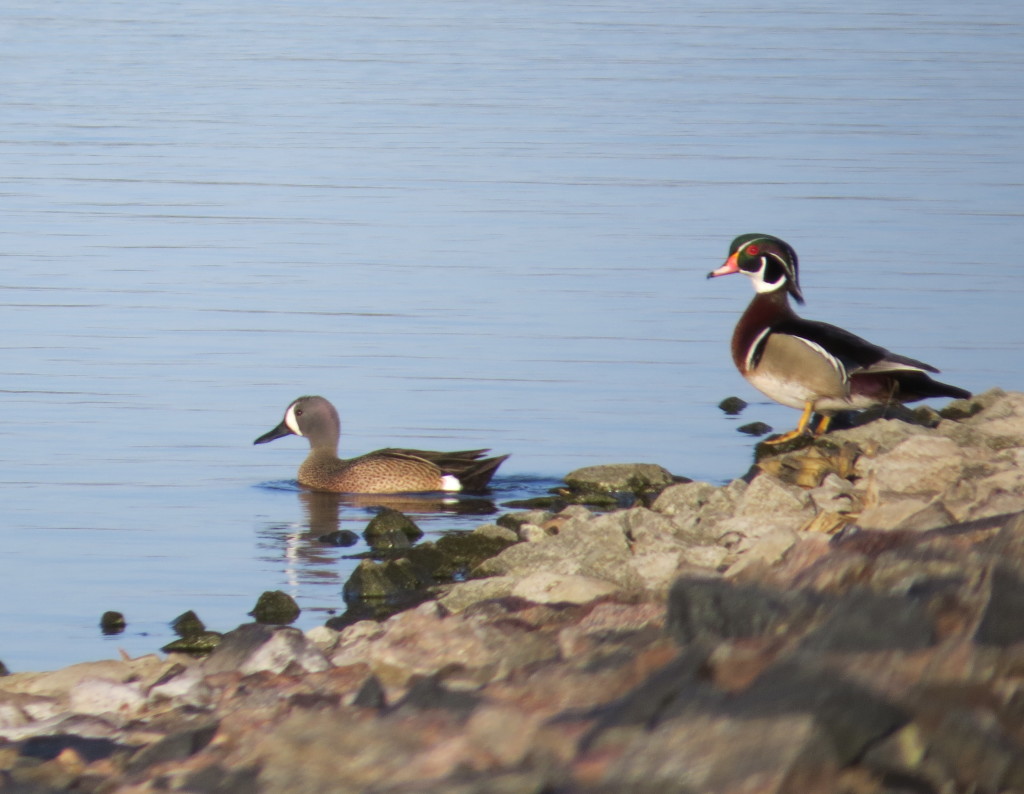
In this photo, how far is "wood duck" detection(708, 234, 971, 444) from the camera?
11.8 meters

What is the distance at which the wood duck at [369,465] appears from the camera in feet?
39.2

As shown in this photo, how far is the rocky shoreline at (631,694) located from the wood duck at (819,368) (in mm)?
4861

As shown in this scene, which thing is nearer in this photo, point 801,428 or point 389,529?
point 389,529

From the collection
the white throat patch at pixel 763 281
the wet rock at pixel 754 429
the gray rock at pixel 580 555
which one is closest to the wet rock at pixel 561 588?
the gray rock at pixel 580 555

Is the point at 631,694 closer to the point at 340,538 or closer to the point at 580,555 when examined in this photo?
the point at 580,555

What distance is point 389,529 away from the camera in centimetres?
1077

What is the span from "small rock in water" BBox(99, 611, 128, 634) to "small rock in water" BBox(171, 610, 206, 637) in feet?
0.77

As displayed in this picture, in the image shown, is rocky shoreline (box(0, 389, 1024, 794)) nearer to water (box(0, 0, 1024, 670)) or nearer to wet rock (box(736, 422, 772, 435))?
water (box(0, 0, 1024, 670))

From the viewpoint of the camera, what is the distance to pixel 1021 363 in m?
14.9

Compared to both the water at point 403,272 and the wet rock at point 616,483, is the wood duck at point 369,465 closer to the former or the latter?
the water at point 403,272

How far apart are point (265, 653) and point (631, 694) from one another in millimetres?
2347

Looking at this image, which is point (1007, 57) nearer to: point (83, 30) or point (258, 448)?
point (83, 30)

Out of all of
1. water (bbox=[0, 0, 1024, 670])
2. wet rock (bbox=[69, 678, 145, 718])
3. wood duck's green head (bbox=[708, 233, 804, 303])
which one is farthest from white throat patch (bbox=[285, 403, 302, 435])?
wet rock (bbox=[69, 678, 145, 718])

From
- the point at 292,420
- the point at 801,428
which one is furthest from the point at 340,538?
the point at 801,428
